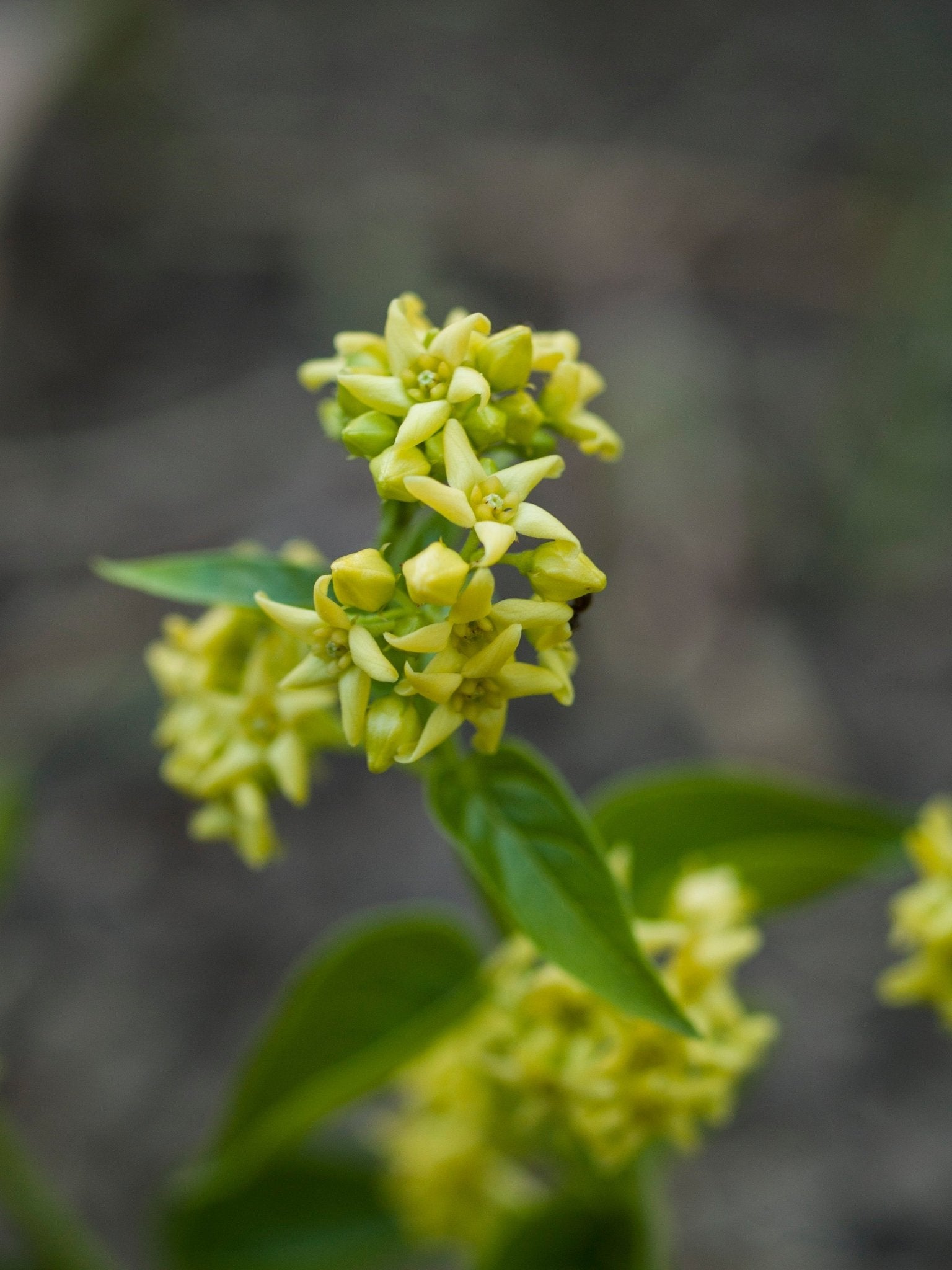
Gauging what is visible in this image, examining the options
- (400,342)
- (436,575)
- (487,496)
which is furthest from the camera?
(400,342)

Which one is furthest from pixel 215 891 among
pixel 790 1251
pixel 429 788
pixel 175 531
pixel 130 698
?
pixel 429 788

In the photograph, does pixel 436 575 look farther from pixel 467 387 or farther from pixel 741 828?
pixel 741 828

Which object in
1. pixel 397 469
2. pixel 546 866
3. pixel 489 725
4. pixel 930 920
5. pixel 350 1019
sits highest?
pixel 397 469

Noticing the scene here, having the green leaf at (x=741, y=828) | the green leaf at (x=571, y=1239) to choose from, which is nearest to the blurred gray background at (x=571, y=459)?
the green leaf at (x=571, y=1239)

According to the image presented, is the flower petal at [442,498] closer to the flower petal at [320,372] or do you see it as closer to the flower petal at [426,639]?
the flower petal at [426,639]

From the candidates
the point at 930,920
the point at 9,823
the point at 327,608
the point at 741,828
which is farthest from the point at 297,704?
the point at 9,823
